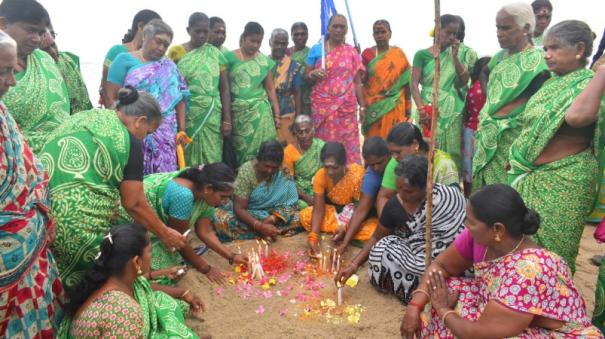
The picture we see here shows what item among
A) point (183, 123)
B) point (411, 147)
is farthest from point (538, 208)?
point (183, 123)

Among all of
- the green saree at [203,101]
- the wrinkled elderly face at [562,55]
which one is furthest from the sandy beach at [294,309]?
the green saree at [203,101]

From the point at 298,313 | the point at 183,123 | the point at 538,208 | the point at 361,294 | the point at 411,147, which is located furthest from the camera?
the point at 183,123

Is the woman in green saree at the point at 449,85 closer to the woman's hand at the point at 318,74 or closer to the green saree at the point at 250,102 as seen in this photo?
the woman's hand at the point at 318,74

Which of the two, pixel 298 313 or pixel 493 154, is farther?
pixel 493 154

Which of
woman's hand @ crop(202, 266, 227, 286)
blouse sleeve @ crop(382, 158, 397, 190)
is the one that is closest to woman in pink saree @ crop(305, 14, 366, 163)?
blouse sleeve @ crop(382, 158, 397, 190)

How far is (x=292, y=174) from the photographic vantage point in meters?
5.32

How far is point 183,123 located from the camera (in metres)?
5.14

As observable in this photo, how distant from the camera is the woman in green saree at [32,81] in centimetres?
297

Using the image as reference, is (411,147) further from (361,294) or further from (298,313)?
(298,313)

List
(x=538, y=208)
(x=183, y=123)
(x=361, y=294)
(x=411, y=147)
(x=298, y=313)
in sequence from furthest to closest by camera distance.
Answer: (x=183, y=123), (x=411, y=147), (x=361, y=294), (x=298, y=313), (x=538, y=208)

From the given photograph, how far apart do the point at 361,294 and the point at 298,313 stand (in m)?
0.56

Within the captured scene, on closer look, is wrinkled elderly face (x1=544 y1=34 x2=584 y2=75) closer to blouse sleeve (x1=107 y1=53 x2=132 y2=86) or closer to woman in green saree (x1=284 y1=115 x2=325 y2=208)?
woman in green saree (x1=284 y1=115 x2=325 y2=208)

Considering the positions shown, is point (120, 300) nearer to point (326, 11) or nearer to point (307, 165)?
point (307, 165)

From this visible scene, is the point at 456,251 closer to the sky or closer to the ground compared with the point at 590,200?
closer to the ground
